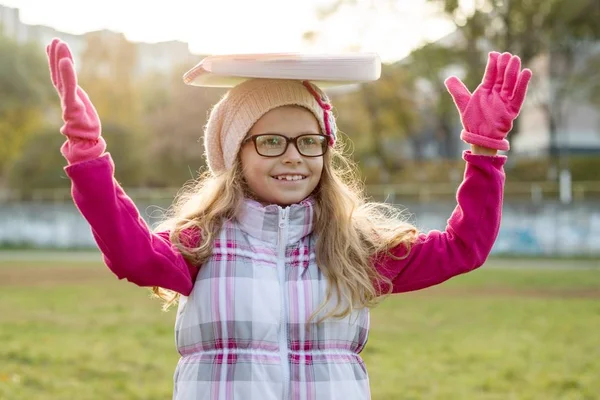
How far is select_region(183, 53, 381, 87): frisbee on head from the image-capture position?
109 inches

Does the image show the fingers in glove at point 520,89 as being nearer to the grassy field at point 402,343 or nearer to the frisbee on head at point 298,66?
the frisbee on head at point 298,66

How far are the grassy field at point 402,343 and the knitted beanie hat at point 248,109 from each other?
12.6 ft

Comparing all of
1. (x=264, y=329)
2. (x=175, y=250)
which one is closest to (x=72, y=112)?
(x=175, y=250)

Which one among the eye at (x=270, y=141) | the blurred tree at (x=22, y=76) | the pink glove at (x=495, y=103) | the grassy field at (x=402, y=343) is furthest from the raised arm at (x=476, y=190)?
the blurred tree at (x=22, y=76)

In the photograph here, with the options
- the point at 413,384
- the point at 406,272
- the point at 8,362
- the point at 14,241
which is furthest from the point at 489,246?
the point at 14,241

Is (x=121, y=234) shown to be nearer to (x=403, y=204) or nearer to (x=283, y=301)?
(x=283, y=301)

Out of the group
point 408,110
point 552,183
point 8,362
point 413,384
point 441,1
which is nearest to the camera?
point 413,384

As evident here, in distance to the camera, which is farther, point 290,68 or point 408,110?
point 408,110

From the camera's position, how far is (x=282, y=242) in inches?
112

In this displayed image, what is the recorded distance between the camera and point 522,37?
98.9 ft

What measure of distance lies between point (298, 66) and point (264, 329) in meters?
0.73

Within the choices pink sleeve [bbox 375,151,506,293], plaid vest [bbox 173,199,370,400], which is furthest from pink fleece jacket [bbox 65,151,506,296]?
plaid vest [bbox 173,199,370,400]

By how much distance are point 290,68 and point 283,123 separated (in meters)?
0.21

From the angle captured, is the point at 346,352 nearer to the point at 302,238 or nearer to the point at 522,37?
the point at 302,238
